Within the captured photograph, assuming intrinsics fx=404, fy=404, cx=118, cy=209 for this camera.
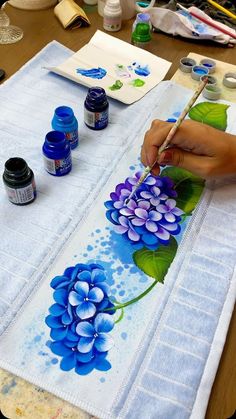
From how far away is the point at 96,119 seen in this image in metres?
0.89

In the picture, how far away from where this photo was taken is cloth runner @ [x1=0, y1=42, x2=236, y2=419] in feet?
1.76

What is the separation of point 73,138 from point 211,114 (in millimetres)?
342

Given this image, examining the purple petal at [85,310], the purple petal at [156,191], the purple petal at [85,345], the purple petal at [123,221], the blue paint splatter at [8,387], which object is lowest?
the blue paint splatter at [8,387]

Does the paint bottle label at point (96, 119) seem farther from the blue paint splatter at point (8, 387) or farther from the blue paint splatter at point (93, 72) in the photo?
the blue paint splatter at point (8, 387)

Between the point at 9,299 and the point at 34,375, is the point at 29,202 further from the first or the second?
the point at 34,375

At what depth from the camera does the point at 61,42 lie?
1.15 m

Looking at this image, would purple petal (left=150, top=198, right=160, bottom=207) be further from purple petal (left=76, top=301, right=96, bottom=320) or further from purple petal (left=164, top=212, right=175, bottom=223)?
purple petal (left=76, top=301, right=96, bottom=320)

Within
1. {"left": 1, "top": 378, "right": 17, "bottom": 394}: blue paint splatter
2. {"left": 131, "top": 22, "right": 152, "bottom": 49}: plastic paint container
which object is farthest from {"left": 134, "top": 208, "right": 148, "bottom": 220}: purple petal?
{"left": 131, "top": 22, "right": 152, "bottom": 49}: plastic paint container

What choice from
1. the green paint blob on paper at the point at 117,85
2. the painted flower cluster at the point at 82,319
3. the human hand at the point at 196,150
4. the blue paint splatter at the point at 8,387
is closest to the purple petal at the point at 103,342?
the painted flower cluster at the point at 82,319

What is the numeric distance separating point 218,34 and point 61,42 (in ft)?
1.50

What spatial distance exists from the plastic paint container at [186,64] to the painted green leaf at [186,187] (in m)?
0.39

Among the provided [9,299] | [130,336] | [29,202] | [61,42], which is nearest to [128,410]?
[130,336]

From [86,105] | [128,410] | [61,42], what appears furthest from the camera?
[61,42]

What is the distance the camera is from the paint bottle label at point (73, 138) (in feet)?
2.73
